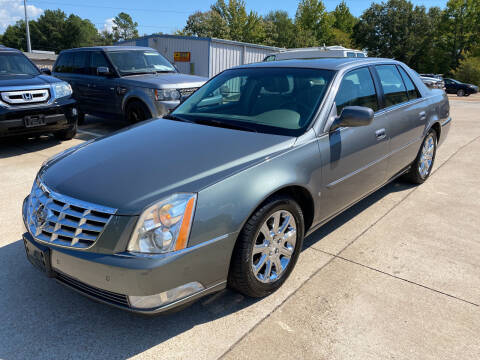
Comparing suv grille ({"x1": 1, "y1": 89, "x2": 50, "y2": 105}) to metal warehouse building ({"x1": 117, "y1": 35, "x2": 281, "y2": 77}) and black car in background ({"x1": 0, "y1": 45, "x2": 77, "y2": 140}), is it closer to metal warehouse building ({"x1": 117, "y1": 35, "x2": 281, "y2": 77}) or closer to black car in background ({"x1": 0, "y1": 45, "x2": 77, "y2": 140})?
black car in background ({"x1": 0, "y1": 45, "x2": 77, "y2": 140})

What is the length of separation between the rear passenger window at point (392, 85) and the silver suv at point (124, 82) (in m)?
3.86

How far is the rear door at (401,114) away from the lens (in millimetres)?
3867

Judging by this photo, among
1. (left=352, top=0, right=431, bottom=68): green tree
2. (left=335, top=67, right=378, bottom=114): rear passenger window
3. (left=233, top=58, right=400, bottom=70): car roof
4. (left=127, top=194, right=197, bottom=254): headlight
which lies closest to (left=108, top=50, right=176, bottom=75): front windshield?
(left=233, top=58, right=400, bottom=70): car roof

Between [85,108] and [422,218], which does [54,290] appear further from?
[85,108]

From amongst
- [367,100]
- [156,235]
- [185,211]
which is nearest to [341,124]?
[367,100]

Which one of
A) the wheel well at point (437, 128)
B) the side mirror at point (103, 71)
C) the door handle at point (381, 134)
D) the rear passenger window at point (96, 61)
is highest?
the rear passenger window at point (96, 61)

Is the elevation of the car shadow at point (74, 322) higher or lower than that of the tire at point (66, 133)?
lower

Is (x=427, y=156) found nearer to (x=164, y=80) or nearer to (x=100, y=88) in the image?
(x=164, y=80)

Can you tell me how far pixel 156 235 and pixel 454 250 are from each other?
2.70 meters

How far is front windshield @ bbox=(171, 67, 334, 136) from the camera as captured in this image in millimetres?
2996

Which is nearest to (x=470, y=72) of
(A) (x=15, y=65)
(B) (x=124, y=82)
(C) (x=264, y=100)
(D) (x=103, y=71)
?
(B) (x=124, y=82)

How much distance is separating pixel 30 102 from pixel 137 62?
256cm

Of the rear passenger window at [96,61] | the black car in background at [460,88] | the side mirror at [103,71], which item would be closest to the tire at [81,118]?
the rear passenger window at [96,61]

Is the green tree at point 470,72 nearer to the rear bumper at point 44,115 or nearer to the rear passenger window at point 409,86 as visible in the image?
the rear passenger window at point 409,86
